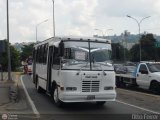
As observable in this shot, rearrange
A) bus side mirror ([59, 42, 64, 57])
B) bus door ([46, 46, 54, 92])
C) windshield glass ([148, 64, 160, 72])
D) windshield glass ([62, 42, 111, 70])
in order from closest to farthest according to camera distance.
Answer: windshield glass ([62, 42, 111, 70]) → bus side mirror ([59, 42, 64, 57]) → bus door ([46, 46, 54, 92]) → windshield glass ([148, 64, 160, 72])

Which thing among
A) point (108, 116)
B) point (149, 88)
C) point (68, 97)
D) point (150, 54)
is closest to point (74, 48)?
point (68, 97)

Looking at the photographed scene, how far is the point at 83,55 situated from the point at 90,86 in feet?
4.01

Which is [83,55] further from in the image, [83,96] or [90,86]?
[83,96]

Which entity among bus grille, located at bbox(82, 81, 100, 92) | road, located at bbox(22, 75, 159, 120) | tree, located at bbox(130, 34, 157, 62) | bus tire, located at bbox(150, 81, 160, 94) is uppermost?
tree, located at bbox(130, 34, 157, 62)

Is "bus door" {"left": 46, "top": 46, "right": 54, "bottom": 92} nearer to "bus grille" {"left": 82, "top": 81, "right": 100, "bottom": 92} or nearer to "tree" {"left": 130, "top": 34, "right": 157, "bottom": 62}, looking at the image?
"bus grille" {"left": 82, "top": 81, "right": 100, "bottom": 92}

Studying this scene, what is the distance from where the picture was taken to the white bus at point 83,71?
1555 cm

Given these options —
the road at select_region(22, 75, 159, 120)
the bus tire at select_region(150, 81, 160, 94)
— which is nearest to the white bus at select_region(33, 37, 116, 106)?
the road at select_region(22, 75, 159, 120)

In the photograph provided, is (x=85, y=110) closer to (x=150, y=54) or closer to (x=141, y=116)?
(x=141, y=116)

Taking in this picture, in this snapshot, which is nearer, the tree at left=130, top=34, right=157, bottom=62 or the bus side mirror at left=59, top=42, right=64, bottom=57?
the bus side mirror at left=59, top=42, right=64, bottom=57

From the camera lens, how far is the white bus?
612 inches

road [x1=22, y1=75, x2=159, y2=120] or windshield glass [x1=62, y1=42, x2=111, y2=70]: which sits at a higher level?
windshield glass [x1=62, y1=42, x2=111, y2=70]

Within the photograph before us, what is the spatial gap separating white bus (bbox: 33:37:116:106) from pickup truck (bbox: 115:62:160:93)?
Result: 7468mm

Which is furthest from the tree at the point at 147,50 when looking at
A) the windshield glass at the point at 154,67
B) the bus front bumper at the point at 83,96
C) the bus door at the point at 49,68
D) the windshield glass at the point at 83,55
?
the bus front bumper at the point at 83,96

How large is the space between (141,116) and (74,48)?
3.89m
